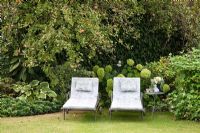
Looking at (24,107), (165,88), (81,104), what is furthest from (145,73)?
(24,107)

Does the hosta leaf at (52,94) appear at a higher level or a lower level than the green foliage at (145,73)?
lower

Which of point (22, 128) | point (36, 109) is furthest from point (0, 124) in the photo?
point (36, 109)

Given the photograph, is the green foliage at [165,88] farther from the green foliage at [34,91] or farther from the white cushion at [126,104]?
the green foliage at [34,91]

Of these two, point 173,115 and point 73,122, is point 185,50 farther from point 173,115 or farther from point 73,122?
point 73,122

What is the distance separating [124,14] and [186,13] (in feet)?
7.70

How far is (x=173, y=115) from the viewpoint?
10070 millimetres

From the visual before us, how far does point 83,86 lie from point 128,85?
110 cm

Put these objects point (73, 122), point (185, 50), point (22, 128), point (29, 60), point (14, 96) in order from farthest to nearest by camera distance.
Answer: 1. point (185, 50)
2. point (14, 96)
3. point (29, 60)
4. point (73, 122)
5. point (22, 128)

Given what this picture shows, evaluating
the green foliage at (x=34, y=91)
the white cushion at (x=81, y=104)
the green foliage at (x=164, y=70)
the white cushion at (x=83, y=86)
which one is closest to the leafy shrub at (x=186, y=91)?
the green foliage at (x=164, y=70)

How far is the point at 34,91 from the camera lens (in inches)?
425

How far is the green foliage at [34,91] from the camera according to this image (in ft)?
34.6

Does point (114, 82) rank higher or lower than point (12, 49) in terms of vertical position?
lower

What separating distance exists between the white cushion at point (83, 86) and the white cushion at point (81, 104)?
0.31m

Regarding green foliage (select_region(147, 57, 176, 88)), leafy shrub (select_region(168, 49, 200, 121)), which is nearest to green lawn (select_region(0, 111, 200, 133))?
leafy shrub (select_region(168, 49, 200, 121))
